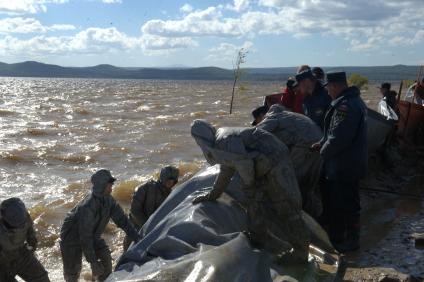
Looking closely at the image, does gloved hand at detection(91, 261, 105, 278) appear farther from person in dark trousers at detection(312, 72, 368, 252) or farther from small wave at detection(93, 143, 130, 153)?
small wave at detection(93, 143, 130, 153)

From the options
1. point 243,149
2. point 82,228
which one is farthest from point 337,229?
point 82,228

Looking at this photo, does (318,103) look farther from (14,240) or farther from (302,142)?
(14,240)

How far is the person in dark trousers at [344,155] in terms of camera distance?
574cm

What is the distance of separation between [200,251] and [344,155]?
7.96 ft

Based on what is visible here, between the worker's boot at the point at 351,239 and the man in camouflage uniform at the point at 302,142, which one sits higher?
the man in camouflage uniform at the point at 302,142

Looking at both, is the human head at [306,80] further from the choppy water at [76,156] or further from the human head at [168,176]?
the choppy water at [76,156]

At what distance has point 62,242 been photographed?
5.70 metres

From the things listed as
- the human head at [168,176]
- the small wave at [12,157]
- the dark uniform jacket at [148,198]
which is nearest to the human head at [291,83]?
the human head at [168,176]

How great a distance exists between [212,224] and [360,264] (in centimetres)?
196

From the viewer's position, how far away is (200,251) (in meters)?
4.06

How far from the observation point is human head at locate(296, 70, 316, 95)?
21.4 ft

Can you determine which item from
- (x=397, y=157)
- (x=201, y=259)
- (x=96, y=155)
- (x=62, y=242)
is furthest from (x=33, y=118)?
(x=201, y=259)

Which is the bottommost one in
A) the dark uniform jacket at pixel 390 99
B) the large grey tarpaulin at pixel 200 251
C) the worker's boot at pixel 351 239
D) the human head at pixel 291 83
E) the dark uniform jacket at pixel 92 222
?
the worker's boot at pixel 351 239

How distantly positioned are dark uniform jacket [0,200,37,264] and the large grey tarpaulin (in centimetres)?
104
